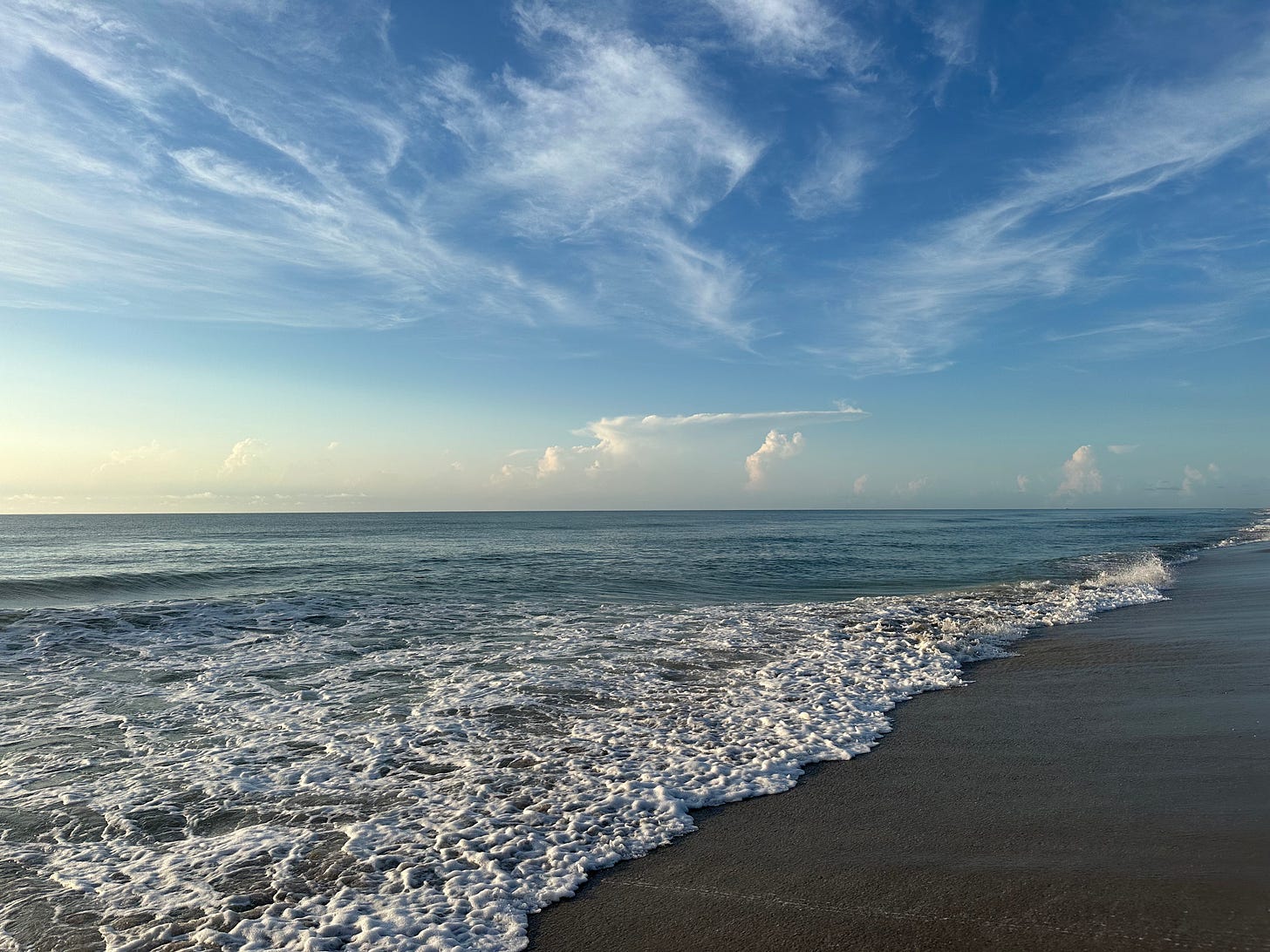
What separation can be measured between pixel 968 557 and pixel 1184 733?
103 ft

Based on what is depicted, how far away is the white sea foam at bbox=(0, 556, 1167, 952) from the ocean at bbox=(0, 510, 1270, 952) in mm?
32

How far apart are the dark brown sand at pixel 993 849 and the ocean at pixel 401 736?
478 mm

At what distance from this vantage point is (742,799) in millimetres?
6371

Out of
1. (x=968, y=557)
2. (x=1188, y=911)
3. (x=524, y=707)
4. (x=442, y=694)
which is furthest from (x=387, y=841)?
(x=968, y=557)

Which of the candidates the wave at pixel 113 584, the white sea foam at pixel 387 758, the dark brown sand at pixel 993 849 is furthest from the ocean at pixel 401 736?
the wave at pixel 113 584

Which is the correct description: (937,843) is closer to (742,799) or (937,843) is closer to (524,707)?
(742,799)

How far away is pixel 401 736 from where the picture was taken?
8320 mm

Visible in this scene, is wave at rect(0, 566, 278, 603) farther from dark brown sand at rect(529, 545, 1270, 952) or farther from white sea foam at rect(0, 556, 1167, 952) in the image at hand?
dark brown sand at rect(529, 545, 1270, 952)

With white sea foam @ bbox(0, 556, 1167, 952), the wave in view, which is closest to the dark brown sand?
white sea foam @ bbox(0, 556, 1167, 952)

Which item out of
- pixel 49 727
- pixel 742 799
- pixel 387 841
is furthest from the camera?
pixel 49 727

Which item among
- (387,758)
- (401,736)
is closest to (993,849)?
(387,758)

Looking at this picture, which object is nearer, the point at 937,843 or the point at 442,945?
the point at 442,945

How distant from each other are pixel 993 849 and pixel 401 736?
20.5 ft

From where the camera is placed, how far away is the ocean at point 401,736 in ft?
15.9
